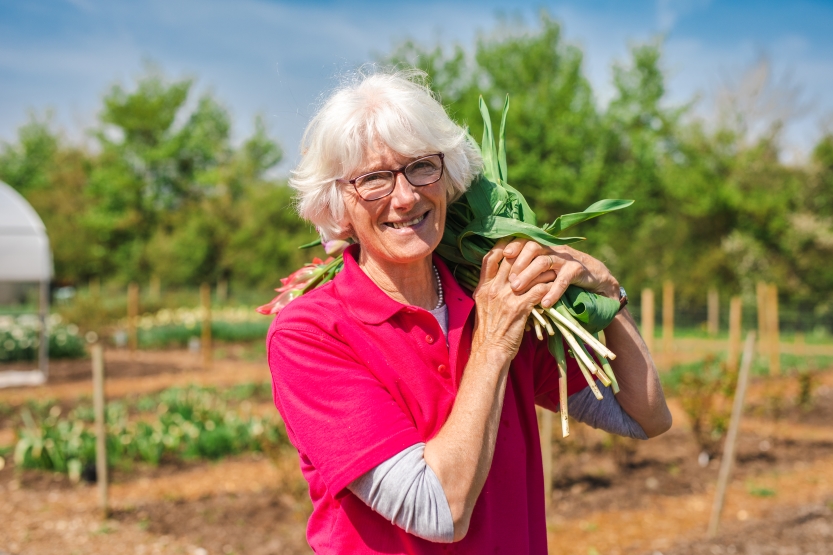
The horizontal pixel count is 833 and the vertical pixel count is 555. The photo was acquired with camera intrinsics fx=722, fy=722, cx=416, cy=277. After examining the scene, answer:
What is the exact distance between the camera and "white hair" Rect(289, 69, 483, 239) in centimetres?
165

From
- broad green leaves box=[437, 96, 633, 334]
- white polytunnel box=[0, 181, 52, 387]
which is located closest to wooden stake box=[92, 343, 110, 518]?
broad green leaves box=[437, 96, 633, 334]

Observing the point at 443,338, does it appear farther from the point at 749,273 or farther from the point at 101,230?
the point at 101,230

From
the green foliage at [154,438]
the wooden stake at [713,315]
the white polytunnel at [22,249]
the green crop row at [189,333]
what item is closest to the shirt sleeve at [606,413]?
the green foliage at [154,438]

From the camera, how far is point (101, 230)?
30.3 metres

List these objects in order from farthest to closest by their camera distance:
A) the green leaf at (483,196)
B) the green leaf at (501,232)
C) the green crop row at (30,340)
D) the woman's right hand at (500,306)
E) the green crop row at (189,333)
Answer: the green crop row at (189,333), the green crop row at (30,340), the green leaf at (483,196), the green leaf at (501,232), the woman's right hand at (500,306)

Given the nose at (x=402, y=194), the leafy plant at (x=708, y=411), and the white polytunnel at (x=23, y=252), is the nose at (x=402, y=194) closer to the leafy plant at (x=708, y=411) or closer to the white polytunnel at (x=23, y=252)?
the leafy plant at (x=708, y=411)

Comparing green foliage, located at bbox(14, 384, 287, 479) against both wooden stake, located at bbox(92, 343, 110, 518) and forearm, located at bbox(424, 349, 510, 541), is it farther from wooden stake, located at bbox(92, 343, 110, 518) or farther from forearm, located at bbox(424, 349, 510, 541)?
forearm, located at bbox(424, 349, 510, 541)

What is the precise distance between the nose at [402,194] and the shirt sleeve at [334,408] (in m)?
0.35

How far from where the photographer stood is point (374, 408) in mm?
1487

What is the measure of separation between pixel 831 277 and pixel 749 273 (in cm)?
253

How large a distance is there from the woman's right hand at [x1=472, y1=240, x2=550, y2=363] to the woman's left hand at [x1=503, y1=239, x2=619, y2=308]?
0.02 m

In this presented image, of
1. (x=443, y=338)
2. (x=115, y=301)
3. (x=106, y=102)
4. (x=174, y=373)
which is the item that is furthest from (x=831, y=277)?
(x=106, y=102)

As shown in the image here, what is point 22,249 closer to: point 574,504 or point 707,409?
point 574,504

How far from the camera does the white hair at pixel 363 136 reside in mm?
1649
